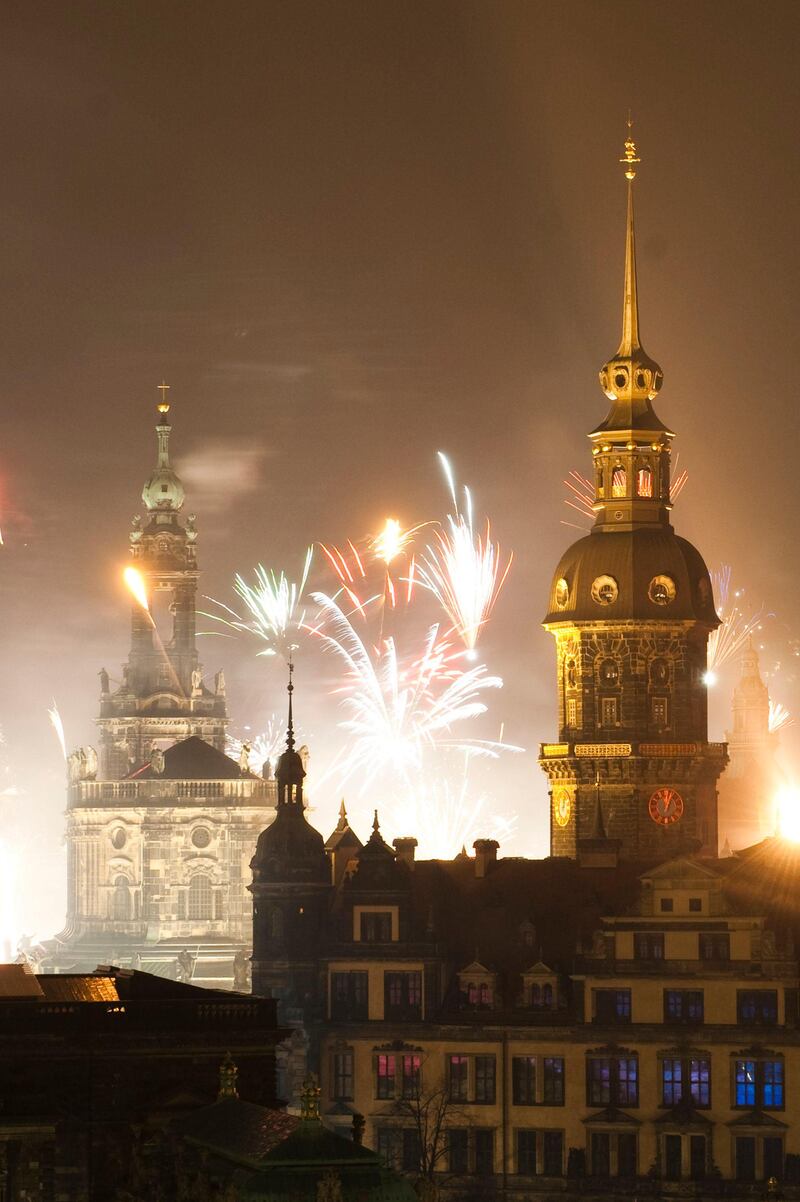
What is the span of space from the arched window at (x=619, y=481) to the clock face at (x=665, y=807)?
14.3 metres

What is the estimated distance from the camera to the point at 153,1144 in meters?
112

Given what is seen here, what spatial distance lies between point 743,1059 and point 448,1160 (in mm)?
11826

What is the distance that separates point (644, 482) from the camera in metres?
179

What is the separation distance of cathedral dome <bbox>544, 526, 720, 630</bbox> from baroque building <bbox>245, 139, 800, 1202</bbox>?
14.0 meters

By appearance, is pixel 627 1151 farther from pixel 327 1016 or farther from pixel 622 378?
pixel 622 378

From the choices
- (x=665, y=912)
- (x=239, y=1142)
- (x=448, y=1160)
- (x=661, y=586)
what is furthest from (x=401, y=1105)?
(x=239, y=1142)

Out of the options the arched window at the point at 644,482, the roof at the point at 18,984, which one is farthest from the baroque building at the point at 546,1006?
the arched window at the point at 644,482

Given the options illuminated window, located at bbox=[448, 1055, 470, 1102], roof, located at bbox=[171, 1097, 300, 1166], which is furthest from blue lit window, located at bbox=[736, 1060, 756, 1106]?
roof, located at bbox=[171, 1097, 300, 1166]

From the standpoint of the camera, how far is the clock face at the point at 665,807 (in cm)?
17450

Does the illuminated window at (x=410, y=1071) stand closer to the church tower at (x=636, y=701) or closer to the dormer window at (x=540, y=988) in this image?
the dormer window at (x=540, y=988)

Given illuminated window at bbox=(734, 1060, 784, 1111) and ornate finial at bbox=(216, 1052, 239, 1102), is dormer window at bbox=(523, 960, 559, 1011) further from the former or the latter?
ornate finial at bbox=(216, 1052, 239, 1102)

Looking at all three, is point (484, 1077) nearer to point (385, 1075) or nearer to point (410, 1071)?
point (410, 1071)

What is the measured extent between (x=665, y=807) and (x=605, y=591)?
1015 centimetres

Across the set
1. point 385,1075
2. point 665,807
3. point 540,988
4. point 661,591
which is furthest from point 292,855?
point 661,591
